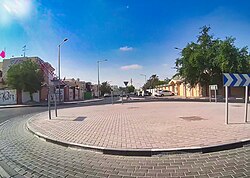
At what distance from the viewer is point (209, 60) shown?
120 feet

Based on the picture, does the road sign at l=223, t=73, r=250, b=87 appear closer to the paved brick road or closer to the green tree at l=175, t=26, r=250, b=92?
the paved brick road

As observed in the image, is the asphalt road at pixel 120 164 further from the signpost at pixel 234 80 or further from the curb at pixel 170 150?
the signpost at pixel 234 80

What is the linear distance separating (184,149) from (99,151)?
2331mm

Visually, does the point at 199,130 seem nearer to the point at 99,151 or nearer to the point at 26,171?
the point at 99,151

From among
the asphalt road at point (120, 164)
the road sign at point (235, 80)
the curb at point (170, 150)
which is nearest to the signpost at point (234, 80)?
the road sign at point (235, 80)

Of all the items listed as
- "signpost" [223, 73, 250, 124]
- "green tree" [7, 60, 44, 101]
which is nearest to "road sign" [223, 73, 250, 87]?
"signpost" [223, 73, 250, 124]

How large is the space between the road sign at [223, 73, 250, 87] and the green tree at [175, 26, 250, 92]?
26.1 metres

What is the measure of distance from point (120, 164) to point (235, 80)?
6809mm

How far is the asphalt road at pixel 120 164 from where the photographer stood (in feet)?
14.1

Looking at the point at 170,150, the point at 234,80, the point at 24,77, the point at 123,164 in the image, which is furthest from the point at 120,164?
the point at 24,77

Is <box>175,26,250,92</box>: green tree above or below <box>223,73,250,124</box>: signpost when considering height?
above

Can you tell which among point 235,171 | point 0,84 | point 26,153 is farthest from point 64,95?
point 235,171

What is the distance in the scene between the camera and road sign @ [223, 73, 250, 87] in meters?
8.97

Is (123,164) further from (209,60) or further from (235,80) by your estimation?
(209,60)
